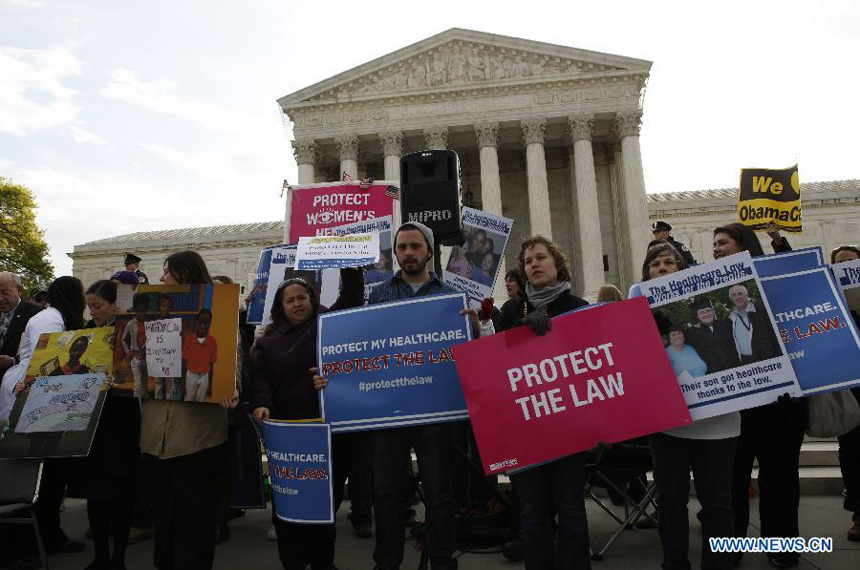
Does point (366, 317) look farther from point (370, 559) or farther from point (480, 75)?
point (480, 75)

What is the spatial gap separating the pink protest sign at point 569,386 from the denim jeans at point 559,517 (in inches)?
5.6

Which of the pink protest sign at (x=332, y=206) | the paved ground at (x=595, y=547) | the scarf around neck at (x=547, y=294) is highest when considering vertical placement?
the pink protest sign at (x=332, y=206)

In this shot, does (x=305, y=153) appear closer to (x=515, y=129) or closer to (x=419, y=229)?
(x=515, y=129)

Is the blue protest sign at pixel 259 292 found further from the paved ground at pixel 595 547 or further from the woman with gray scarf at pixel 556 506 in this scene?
the woman with gray scarf at pixel 556 506

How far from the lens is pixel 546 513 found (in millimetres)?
3320

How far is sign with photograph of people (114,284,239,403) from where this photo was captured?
378 centimetres

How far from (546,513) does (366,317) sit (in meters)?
1.68

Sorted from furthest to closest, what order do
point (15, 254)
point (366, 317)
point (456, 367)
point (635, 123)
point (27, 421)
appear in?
point (15, 254) < point (635, 123) < point (27, 421) < point (366, 317) < point (456, 367)

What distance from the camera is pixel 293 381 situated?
13.2 ft

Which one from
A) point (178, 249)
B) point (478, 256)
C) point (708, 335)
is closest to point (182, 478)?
point (708, 335)

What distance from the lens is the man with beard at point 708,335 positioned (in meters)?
3.33

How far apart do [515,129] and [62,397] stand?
3150 centimetres

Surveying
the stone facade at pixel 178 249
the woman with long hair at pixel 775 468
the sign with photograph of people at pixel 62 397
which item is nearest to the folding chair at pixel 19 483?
the sign with photograph of people at pixel 62 397

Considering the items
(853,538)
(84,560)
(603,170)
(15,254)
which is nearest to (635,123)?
(603,170)
